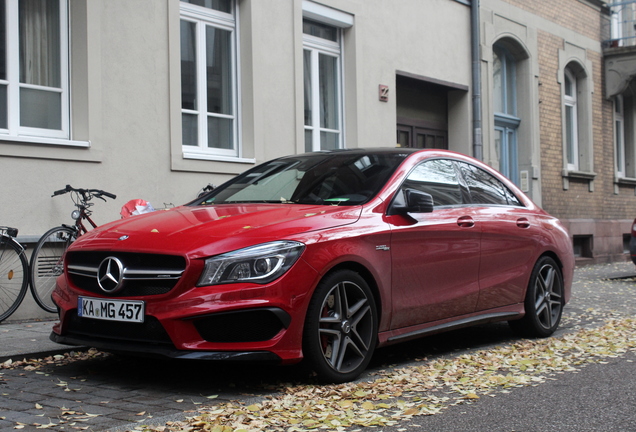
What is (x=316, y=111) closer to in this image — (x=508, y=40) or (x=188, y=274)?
(x=508, y=40)

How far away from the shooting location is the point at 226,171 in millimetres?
10781

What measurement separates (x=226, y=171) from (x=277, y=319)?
6.05m

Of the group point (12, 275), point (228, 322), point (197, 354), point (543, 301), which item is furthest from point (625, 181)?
point (197, 354)

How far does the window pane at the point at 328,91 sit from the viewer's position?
1327 centimetres

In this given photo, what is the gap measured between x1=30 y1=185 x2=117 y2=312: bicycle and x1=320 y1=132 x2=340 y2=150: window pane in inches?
197

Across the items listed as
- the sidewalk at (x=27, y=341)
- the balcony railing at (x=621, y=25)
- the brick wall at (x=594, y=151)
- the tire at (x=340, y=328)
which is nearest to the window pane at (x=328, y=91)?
the brick wall at (x=594, y=151)

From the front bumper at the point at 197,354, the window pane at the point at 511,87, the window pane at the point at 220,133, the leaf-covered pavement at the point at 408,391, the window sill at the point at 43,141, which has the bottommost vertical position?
the leaf-covered pavement at the point at 408,391

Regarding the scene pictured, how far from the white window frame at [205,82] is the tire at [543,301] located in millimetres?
4629

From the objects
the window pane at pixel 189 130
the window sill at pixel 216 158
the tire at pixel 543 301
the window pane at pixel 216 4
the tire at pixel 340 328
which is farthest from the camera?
the window pane at pixel 216 4

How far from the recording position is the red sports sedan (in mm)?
4887

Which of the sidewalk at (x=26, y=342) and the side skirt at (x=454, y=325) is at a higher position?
the side skirt at (x=454, y=325)

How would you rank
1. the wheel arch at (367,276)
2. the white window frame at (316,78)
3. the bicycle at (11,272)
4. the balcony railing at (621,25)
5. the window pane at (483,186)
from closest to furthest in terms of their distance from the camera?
1. the wheel arch at (367,276)
2. the window pane at (483,186)
3. the bicycle at (11,272)
4. the white window frame at (316,78)
5. the balcony railing at (621,25)

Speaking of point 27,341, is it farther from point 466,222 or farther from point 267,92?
point 267,92

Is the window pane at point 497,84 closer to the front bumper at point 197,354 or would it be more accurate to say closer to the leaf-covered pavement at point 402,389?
the leaf-covered pavement at point 402,389
